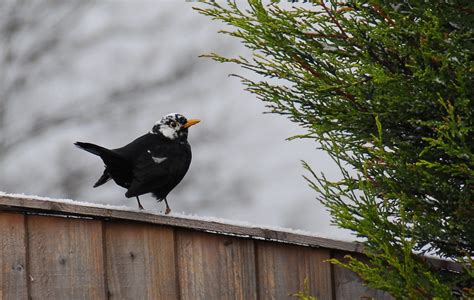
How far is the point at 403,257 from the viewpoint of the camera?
4.24m

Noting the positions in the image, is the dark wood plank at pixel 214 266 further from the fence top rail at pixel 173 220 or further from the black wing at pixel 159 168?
the black wing at pixel 159 168

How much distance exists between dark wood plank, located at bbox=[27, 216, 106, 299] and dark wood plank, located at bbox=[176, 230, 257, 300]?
1.19 feet

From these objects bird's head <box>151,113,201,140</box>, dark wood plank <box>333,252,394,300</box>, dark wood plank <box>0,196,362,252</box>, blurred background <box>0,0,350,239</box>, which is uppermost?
blurred background <box>0,0,350,239</box>

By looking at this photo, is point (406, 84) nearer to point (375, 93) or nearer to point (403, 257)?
point (375, 93)

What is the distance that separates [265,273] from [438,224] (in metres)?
0.88

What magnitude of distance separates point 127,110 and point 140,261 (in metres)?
9.99

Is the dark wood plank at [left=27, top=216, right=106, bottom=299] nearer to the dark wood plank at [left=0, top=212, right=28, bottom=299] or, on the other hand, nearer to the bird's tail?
the dark wood plank at [left=0, top=212, right=28, bottom=299]

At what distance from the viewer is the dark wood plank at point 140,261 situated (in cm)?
473

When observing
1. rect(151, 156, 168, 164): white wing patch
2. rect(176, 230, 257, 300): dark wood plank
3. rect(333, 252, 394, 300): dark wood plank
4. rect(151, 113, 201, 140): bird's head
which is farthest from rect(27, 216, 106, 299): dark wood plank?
rect(151, 113, 201, 140): bird's head

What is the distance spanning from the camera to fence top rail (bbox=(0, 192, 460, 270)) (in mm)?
4578

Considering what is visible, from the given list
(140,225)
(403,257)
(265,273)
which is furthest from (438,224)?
(140,225)

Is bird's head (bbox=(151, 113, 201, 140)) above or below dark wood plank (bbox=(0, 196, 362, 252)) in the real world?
above

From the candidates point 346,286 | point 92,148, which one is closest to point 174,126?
point 92,148

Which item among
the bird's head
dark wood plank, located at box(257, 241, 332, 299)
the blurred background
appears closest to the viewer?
dark wood plank, located at box(257, 241, 332, 299)
